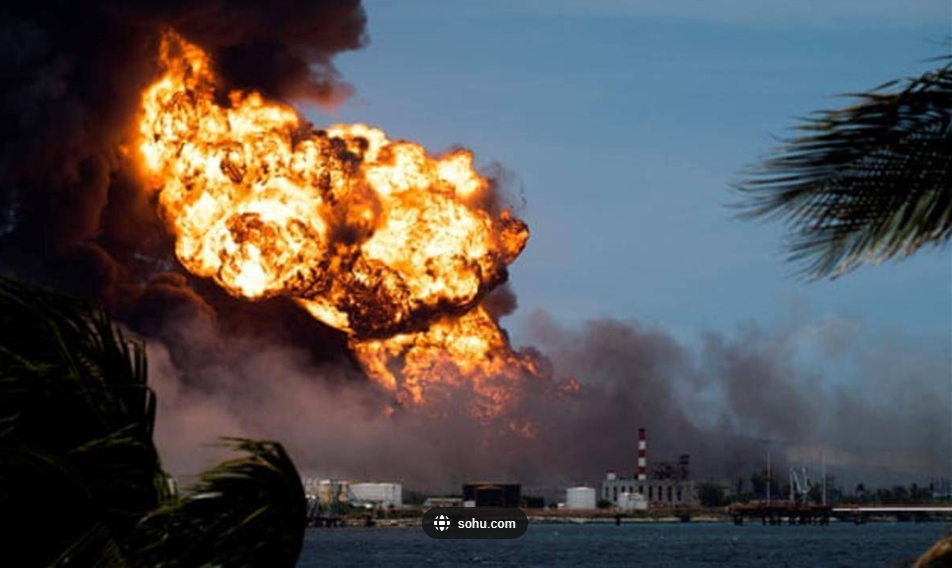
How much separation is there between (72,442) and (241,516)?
1614mm

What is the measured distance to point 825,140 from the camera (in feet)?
26.9

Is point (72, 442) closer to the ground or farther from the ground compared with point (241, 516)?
farther from the ground

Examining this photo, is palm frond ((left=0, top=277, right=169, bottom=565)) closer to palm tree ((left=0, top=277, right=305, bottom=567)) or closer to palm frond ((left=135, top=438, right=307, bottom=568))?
palm tree ((left=0, top=277, right=305, bottom=567))

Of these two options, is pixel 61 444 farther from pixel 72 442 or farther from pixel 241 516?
pixel 241 516

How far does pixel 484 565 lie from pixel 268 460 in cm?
16873

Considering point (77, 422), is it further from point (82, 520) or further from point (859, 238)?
point (859, 238)

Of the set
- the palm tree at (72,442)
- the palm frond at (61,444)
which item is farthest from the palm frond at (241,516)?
the palm frond at (61,444)

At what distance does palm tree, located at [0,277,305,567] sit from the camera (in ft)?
34.3

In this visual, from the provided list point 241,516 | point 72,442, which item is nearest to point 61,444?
point 72,442

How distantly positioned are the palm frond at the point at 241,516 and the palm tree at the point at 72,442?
0.17 m

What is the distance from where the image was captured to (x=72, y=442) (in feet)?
35.5

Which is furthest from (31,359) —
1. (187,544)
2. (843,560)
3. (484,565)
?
(843,560)

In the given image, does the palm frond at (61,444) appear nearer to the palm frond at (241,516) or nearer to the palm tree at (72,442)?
the palm tree at (72,442)

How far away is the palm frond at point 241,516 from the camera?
9.83 metres
